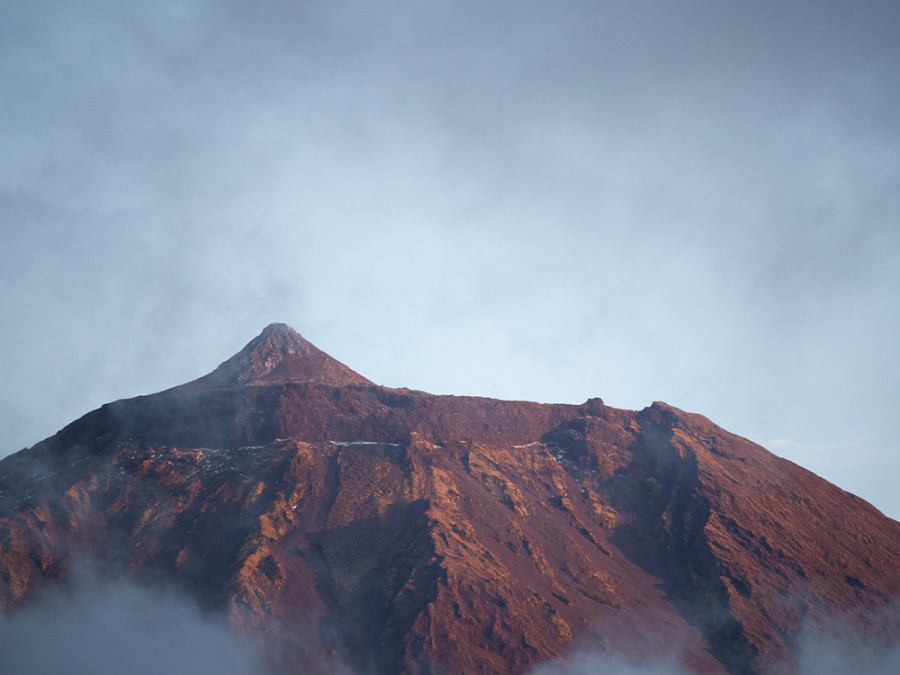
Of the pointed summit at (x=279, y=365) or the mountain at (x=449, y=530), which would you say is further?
the pointed summit at (x=279, y=365)

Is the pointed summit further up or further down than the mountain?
further up

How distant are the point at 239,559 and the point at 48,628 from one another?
87.2 ft

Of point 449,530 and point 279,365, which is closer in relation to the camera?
point 449,530

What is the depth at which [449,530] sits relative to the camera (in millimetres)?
115625

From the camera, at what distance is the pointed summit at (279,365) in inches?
6447

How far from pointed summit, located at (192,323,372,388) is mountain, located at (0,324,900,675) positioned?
351 centimetres

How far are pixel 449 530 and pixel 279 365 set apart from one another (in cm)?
7319

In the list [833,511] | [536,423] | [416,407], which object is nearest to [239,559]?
[416,407]

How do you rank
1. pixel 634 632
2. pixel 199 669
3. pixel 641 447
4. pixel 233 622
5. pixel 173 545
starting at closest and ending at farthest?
pixel 199 669 < pixel 233 622 < pixel 634 632 < pixel 173 545 < pixel 641 447

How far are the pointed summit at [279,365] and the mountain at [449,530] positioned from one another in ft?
11.5

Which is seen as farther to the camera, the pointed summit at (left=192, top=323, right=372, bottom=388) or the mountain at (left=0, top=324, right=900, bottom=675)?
the pointed summit at (left=192, top=323, right=372, bottom=388)

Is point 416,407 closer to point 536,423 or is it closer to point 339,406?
point 339,406

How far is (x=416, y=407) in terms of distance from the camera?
14650 cm

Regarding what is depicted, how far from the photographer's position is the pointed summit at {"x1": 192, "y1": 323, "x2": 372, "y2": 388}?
163750mm
